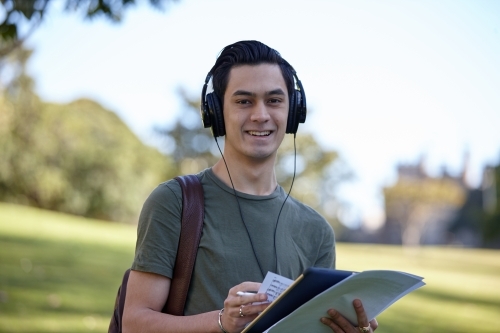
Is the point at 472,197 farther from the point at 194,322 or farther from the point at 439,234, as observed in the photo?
the point at 194,322

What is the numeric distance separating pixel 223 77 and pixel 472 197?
6294 centimetres

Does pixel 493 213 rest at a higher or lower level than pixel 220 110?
lower

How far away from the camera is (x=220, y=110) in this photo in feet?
7.98

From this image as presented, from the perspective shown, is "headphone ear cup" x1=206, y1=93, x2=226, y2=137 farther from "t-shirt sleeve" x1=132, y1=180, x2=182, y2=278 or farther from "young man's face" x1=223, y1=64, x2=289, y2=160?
"t-shirt sleeve" x1=132, y1=180, x2=182, y2=278

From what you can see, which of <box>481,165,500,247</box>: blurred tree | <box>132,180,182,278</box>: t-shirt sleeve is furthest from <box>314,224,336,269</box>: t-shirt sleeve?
<box>481,165,500,247</box>: blurred tree

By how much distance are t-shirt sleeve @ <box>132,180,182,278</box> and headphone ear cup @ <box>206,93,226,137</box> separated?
34 cm

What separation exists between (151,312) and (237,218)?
1.48ft

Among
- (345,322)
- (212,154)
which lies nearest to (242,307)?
(345,322)

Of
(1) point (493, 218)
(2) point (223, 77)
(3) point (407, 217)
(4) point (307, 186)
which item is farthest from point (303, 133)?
(2) point (223, 77)

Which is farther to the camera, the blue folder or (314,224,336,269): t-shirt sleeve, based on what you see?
(314,224,336,269): t-shirt sleeve

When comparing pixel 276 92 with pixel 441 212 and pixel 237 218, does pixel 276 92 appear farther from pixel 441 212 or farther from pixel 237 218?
pixel 441 212

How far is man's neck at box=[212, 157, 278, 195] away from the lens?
2.39 m

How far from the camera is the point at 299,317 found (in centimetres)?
A: 189

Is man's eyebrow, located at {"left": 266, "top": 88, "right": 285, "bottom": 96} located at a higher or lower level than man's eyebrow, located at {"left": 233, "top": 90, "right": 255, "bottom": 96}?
higher
